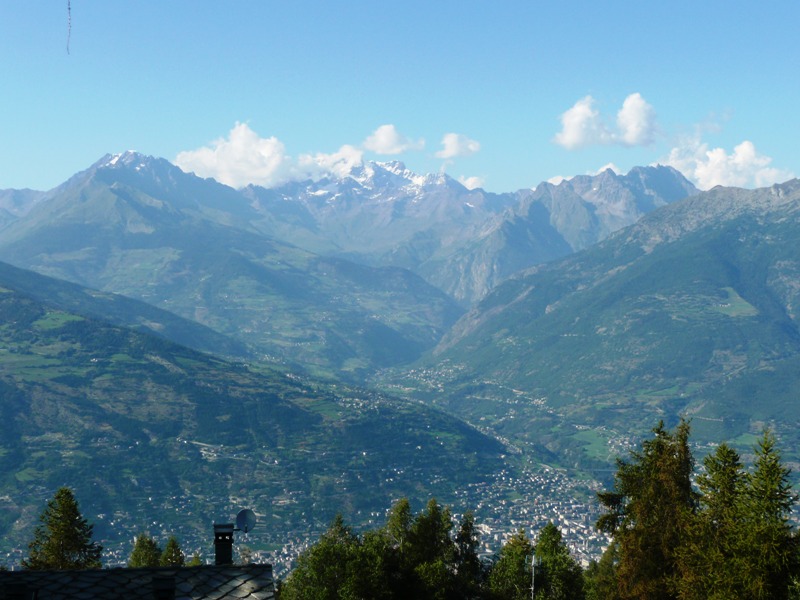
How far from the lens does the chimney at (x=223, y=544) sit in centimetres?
2075

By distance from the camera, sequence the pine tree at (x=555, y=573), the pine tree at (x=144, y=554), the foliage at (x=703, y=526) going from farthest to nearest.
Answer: the pine tree at (x=144, y=554), the pine tree at (x=555, y=573), the foliage at (x=703, y=526)

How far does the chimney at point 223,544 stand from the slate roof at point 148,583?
249 centimetres

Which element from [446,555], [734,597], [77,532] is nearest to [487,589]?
[446,555]

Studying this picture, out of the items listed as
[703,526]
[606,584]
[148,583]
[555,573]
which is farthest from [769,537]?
[555,573]

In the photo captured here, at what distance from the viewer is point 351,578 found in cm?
3878

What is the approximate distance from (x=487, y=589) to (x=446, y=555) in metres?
3.15

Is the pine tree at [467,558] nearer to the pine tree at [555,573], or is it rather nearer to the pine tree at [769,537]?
the pine tree at [555,573]

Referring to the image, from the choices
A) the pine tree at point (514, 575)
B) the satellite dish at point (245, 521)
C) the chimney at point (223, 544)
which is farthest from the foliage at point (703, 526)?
the chimney at point (223, 544)

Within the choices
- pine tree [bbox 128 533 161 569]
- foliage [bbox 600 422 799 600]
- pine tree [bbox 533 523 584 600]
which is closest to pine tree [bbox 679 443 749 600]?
foliage [bbox 600 422 799 600]

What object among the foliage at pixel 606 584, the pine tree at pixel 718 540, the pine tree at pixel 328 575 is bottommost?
the foliage at pixel 606 584

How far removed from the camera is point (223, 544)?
69.0 ft

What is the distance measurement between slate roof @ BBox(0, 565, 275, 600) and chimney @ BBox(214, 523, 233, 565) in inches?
98.0

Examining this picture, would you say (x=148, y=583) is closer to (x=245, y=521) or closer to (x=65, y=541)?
(x=245, y=521)

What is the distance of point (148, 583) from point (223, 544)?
3862mm
